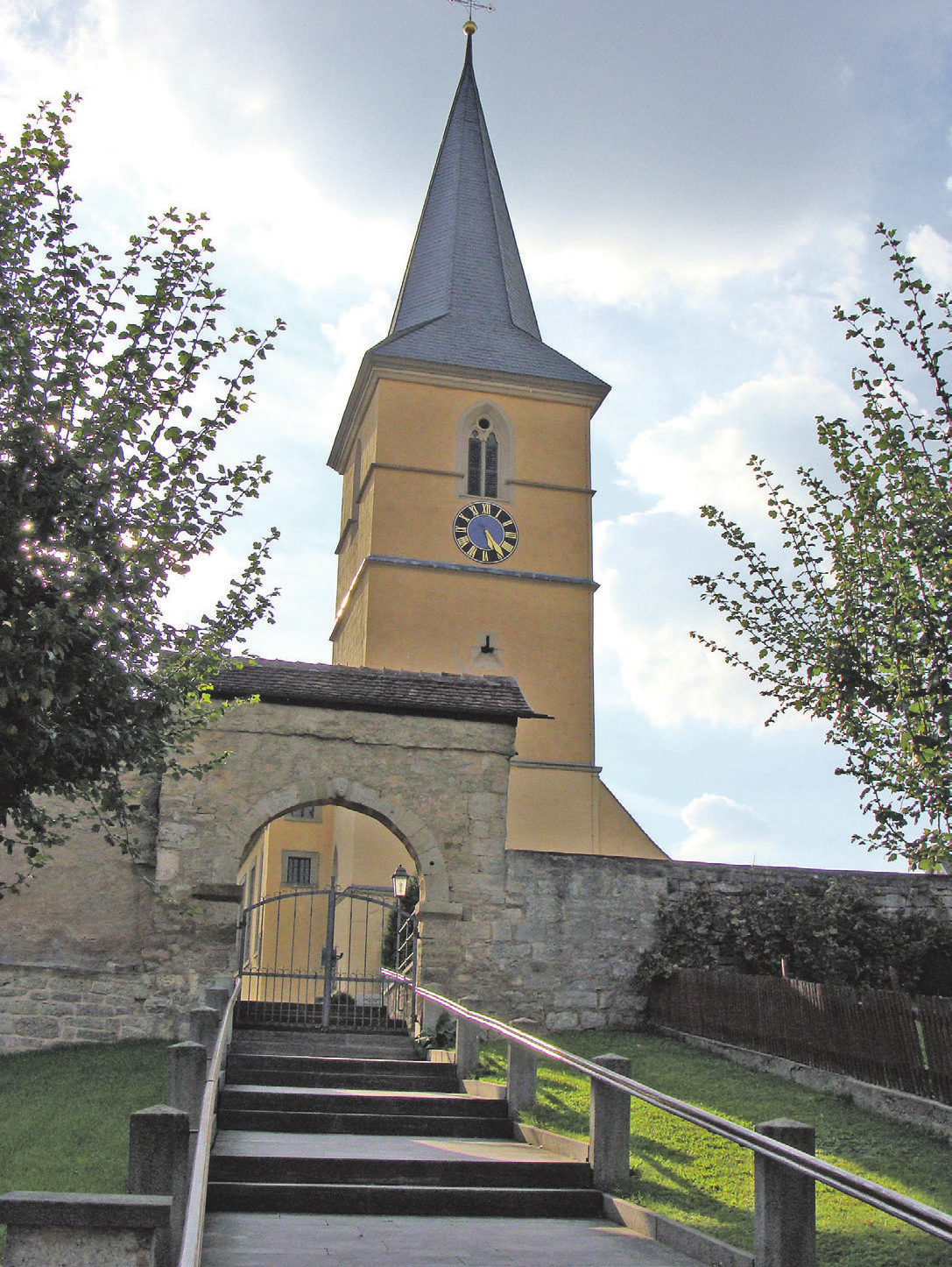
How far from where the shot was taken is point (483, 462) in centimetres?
3056

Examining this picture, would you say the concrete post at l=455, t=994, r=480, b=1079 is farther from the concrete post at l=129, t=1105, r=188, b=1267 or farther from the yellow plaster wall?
the yellow plaster wall

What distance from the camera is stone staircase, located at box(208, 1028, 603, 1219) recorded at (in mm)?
7520

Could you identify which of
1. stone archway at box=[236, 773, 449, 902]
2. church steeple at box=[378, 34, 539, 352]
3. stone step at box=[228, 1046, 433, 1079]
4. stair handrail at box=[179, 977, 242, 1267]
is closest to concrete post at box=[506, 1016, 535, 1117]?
stone step at box=[228, 1046, 433, 1079]

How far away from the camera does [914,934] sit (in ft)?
50.4

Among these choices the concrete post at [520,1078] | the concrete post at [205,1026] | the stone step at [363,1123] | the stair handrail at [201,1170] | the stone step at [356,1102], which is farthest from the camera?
the concrete post at [520,1078]

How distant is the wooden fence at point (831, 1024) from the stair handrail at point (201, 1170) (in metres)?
5.18

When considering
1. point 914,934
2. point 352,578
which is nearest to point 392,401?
point 352,578

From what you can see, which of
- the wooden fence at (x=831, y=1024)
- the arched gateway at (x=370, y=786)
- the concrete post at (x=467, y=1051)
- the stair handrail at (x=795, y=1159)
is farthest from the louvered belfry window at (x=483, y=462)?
the stair handrail at (x=795, y=1159)

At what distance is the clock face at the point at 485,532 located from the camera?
29.4 metres

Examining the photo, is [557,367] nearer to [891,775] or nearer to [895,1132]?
[891,775]

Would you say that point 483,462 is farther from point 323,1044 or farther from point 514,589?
point 323,1044

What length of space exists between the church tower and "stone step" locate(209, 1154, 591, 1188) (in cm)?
1795

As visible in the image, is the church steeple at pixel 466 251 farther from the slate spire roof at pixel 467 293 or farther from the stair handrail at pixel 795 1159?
the stair handrail at pixel 795 1159

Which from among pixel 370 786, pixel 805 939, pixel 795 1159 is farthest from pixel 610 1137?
pixel 805 939
